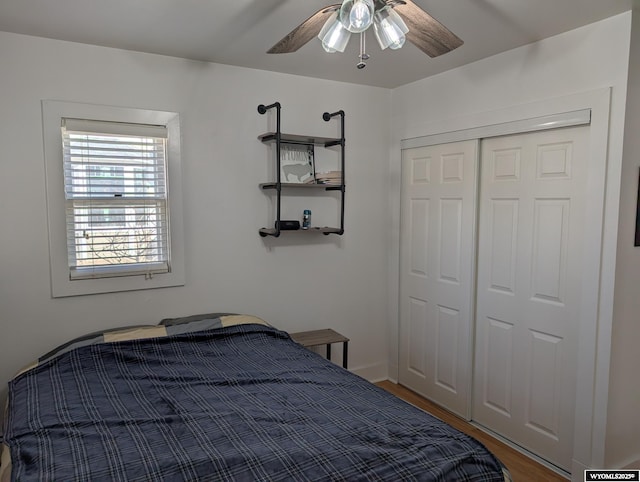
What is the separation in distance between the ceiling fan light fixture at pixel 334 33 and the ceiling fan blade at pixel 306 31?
3cm

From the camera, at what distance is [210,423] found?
1.76 meters

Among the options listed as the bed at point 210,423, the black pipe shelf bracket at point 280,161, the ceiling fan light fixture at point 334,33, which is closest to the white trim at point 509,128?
the black pipe shelf bracket at point 280,161

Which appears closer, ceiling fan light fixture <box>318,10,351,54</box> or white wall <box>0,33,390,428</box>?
ceiling fan light fixture <box>318,10,351,54</box>

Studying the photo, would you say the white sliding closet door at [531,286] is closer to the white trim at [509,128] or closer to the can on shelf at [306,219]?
the white trim at [509,128]

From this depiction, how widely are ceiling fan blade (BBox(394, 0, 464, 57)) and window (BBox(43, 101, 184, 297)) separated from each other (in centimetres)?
161

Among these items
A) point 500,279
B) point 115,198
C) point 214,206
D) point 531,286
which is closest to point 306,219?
point 214,206

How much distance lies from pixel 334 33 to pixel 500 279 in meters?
1.85

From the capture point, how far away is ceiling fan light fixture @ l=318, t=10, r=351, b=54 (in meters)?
1.71

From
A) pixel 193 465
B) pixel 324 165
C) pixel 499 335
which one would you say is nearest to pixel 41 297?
pixel 193 465

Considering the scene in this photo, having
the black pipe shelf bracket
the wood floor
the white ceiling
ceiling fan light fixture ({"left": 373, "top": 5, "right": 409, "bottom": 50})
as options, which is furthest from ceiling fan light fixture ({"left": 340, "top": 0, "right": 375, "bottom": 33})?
the wood floor

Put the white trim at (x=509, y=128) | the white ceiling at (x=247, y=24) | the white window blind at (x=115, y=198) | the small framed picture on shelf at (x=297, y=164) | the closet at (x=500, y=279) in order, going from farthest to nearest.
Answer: the small framed picture on shelf at (x=297, y=164)
the white window blind at (x=115, y=198)
the closet at (x=500, y=279)
the white trim at (x=509, y=128)
the white ceiling at (x=247, y=24)

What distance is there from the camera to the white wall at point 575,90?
221 cm

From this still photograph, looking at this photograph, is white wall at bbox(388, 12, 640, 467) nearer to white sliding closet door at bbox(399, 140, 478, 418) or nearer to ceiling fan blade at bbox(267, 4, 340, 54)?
white sliding closet door at bbox(399, 140, 478, 418)

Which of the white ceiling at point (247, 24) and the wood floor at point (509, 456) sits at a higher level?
the white ceiling at point (247, 24)
